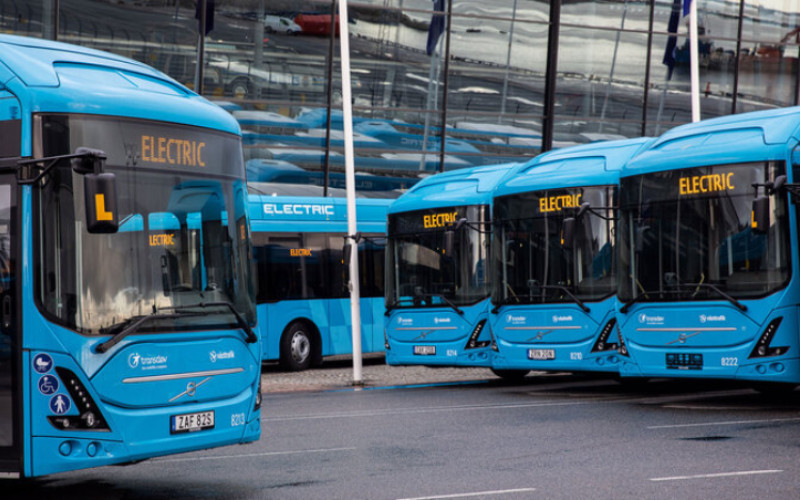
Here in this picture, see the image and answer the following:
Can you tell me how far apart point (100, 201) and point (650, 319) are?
26.8ft

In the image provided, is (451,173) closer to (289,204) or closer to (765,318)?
(289,204)

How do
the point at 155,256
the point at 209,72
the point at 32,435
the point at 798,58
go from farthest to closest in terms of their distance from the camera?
the point at 798,58
the point at 209,72
the point at 155,256
the point at 32,435

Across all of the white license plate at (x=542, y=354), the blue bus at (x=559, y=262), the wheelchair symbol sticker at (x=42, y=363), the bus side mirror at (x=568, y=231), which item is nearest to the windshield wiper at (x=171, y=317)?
the wheelchair symbol sticker at (x=42, y=363)

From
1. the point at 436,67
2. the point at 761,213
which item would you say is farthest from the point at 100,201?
the point at 436,67

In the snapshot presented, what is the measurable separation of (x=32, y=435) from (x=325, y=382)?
1195cm

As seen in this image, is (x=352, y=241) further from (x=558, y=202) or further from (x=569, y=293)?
(x=569, y=293)

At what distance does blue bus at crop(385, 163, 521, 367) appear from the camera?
17.4 m

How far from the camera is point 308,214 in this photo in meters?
22.6

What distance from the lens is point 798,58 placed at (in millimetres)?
34594

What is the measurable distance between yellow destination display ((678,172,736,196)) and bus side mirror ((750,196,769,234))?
836mm

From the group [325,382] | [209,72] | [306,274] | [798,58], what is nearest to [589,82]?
[798,58]

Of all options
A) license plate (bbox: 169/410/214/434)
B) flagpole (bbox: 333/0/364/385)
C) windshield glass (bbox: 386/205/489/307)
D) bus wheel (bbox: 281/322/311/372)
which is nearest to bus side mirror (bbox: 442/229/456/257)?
windshield glass (bbox: 386/205/489/307)

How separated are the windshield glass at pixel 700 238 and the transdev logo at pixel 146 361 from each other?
720 centimetres

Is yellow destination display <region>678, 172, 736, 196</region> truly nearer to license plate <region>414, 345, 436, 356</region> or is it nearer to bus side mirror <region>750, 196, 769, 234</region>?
bus side mirror <region>750, 196, 769, 234</region>
